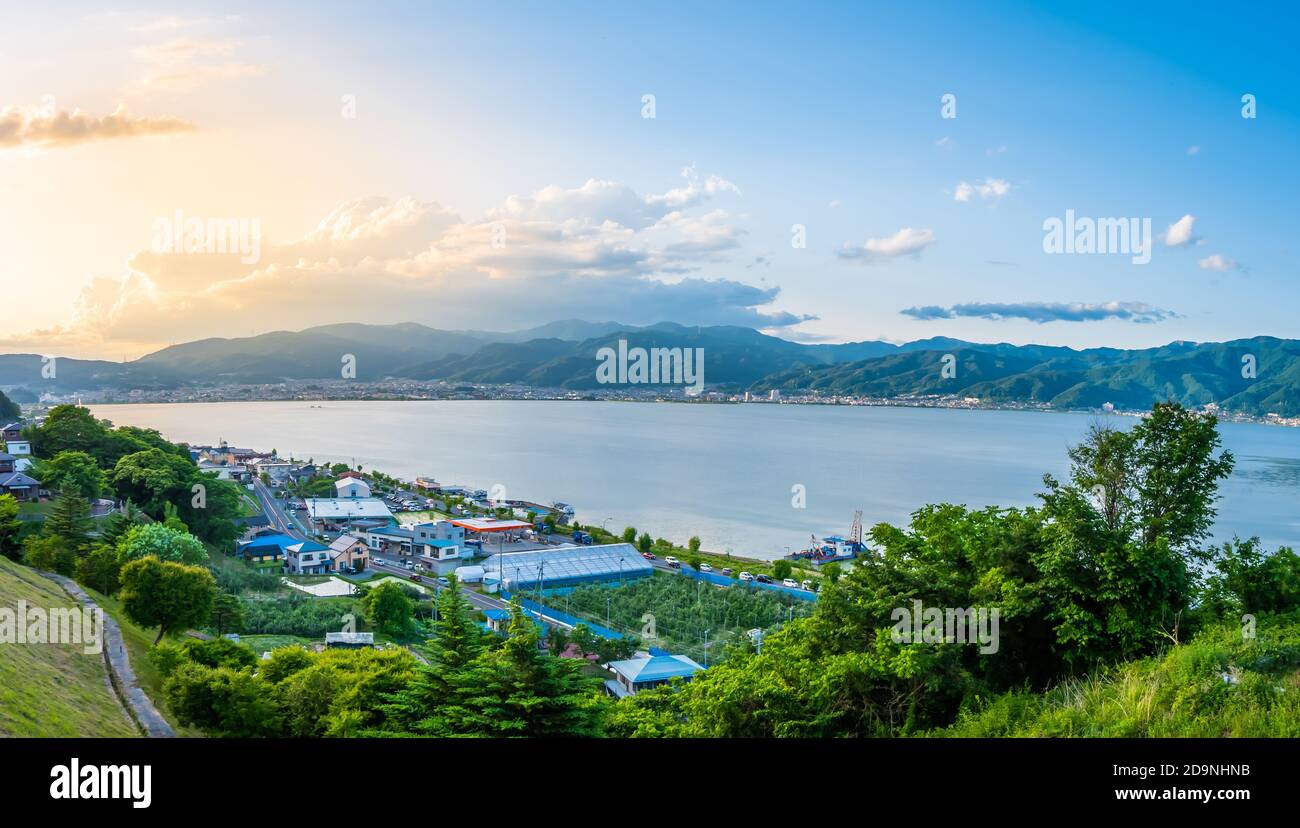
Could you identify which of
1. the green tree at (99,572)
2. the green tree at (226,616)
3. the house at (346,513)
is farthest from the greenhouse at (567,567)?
the green tree at (99,572)

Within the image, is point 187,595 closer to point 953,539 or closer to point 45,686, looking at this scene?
point 45,686

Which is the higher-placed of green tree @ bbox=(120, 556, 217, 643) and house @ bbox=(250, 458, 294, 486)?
green tree @ bbox=(120, 556, 217, 643)

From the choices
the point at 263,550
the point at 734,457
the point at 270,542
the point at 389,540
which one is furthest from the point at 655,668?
the point at 734,457

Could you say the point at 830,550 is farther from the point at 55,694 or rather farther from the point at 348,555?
the point at 55,694

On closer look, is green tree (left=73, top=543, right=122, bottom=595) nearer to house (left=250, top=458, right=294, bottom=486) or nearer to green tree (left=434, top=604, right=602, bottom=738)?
green tree (left=434, top=604, right=602, bottom=738)

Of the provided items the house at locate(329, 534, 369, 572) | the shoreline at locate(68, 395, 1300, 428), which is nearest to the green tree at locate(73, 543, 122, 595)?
the house at locate(329, 534, 369, 572)
